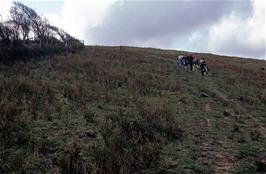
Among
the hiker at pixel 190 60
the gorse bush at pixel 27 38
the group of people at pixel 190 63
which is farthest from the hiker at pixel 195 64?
the gorse bush at pixel 27 38

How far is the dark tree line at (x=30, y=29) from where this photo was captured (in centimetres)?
4426

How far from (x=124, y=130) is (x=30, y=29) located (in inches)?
1637

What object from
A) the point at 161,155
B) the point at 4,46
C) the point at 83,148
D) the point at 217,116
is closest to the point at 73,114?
the point at 83,148

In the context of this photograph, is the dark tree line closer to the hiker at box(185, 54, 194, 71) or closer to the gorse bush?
the gorse bush

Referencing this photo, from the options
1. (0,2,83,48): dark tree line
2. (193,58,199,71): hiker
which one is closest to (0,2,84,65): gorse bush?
(0,2,83,48): dark tree line

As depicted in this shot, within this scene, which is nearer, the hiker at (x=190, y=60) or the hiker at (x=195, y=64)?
the hiker at (x=195, y=64)

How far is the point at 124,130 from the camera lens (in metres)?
14.1

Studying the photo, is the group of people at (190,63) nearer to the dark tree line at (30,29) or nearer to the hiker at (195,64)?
the hiker at (195,64)

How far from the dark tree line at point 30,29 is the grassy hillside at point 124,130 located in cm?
2036

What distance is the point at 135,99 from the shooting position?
818 inches

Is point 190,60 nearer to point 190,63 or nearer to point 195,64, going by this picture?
point 190,63

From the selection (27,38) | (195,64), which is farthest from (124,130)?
(27,38)

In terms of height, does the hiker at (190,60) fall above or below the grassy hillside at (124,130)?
above

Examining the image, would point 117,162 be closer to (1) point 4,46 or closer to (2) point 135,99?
(2) point 135,99
